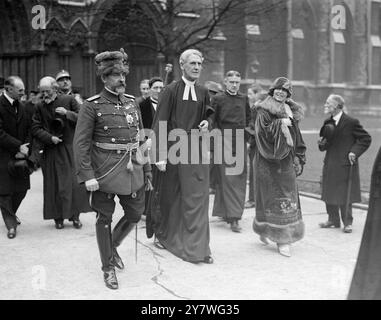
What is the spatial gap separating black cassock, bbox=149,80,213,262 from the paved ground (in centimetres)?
23

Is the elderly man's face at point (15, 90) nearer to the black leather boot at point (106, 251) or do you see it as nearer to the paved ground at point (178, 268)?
the paved ground at point (178, 268)

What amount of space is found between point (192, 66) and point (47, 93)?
2.29m

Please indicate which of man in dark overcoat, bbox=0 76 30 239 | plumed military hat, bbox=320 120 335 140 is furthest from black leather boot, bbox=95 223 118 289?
plumed military hat, bbox=320 120 335 140

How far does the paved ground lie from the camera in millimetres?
4805

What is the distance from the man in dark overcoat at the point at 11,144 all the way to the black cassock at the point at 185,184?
1.95 meters

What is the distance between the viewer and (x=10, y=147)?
22.9ft

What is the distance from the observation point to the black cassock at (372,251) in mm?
3672

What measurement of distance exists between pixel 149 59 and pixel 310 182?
10944mm

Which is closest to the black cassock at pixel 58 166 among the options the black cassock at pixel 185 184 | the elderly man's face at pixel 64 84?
the elderly man's face at pixel 64 84

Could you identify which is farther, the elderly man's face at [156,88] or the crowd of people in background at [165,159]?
the elderly man's face at [156,88]

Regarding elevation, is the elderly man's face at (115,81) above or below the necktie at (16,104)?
above

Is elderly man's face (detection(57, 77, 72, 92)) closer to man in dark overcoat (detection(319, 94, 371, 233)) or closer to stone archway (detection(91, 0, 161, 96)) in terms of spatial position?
man in dark overcoat (detection(319, 94, 371, 233))

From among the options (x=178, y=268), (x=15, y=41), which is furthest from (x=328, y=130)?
(x=15, y=41)
